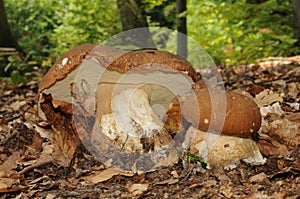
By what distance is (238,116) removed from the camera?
2457 mm

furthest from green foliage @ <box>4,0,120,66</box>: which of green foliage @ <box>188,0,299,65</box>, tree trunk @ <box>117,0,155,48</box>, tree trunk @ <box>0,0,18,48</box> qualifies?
green foliage @ <box>188,0,299,65</box>

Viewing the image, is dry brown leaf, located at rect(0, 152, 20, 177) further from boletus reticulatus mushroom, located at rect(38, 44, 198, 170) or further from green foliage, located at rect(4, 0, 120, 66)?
green foliage, located at rect(4, 0, 120, 66)

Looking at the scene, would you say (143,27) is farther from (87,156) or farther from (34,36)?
(34,36)

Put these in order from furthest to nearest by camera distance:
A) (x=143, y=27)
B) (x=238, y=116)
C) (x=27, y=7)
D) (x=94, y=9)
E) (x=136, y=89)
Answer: (x=27, y=7) → (x=94, y=9) → (x=143, y=27) → (x=136, y=89) → (x=238, y=116)

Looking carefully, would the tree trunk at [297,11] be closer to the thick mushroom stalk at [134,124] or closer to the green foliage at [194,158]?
the thick mushroom stalk at [134,124]

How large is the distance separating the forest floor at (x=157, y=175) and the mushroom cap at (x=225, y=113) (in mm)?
252

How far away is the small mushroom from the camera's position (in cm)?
247

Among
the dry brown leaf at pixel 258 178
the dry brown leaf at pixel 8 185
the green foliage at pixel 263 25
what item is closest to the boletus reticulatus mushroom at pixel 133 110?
the dry brown leaf at pixel 258 178

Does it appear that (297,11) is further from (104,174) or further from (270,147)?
(104,174)

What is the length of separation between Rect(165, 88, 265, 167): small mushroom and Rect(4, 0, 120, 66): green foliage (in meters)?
7.15

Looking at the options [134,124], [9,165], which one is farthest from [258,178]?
[9,165]

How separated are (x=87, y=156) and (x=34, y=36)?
40.7 ft

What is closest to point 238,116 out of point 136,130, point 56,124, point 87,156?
point 136,130

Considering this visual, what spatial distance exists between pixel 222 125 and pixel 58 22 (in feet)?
39.5
